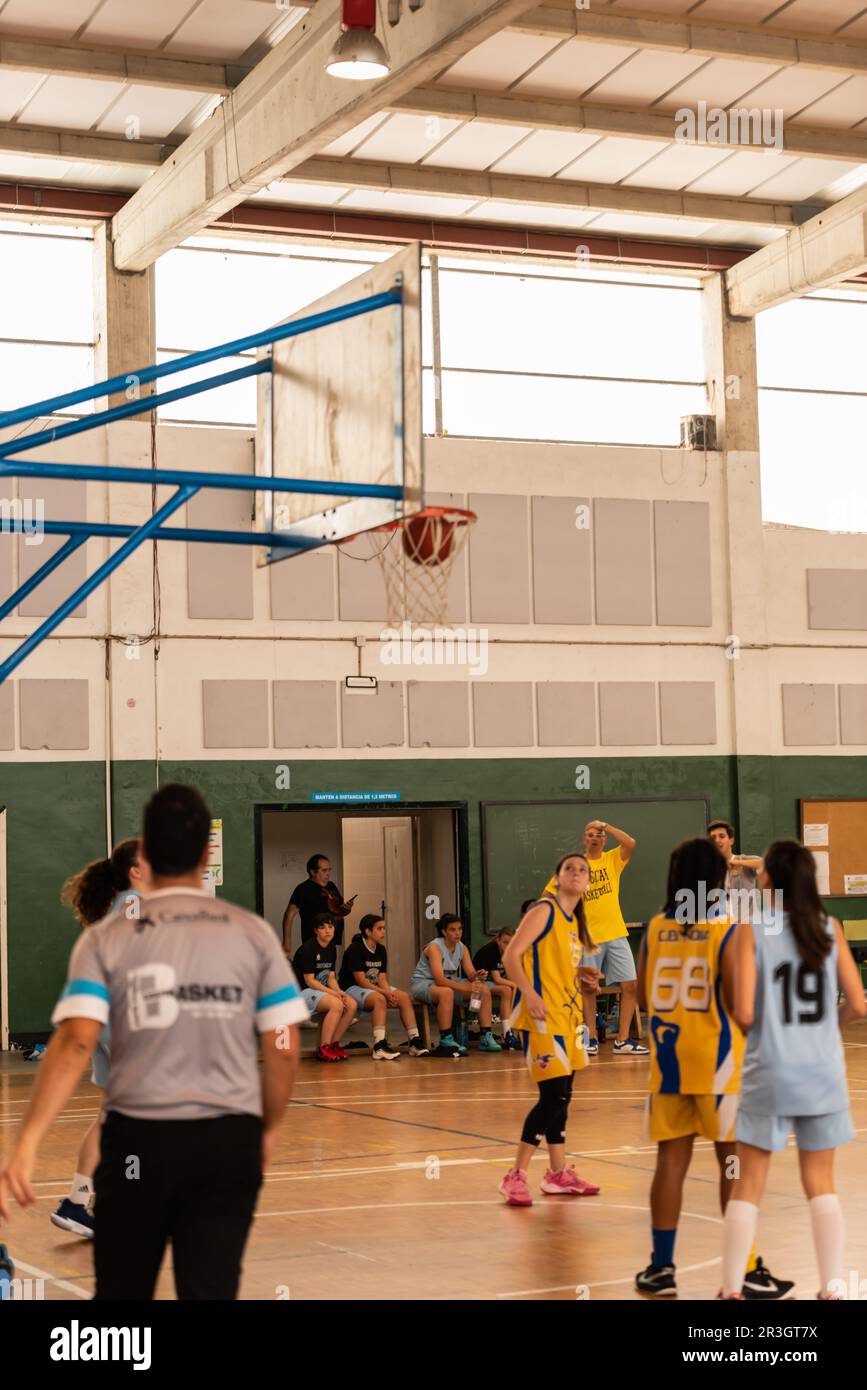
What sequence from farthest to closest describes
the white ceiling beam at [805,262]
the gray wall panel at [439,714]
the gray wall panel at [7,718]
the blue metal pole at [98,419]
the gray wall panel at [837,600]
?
the gray wall panel at [837,600] < the gray wall panel at [439,714] < the white ceiling beam at [805,262] < the gray wall panel at [7,718] < the blue metal pole at [98,419]

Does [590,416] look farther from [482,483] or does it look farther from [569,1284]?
[569,1284]

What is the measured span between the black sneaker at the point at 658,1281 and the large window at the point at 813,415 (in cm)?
1490

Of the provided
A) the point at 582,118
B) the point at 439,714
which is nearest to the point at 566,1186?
the point at 439,714

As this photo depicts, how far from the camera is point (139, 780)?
17969 mm

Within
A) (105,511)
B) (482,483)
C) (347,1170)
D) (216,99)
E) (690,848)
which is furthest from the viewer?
(482,483)

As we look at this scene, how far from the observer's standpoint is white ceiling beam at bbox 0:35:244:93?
613 inches

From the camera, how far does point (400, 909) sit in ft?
71.7

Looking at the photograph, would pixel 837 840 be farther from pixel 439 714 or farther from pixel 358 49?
pixel 358 49

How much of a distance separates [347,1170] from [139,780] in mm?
8267

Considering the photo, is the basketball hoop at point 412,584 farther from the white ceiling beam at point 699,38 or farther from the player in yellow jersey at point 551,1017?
the white ceiling beam at point 699,38

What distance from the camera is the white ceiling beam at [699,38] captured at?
1512cm

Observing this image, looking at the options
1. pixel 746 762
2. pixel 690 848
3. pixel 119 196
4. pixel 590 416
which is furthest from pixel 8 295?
pixel 690 848

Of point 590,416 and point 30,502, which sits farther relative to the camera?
point 590,416

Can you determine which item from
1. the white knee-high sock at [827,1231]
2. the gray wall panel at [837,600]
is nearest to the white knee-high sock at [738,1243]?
the white knee-high sock at [827,1231]
